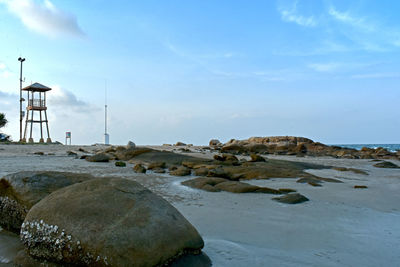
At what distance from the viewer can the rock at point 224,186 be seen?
15.6ft

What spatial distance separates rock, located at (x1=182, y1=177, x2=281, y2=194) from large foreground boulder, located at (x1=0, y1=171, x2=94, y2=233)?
7.94 ft

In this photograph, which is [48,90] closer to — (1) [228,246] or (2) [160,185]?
(2) [160,185]

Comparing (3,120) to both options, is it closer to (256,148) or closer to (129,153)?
(256,148)

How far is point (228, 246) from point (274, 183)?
3603 millimetres

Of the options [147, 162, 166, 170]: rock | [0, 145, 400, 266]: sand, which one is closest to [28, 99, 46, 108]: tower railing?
[147, 162, 166, 170]: rock

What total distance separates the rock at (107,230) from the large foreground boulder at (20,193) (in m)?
0.52

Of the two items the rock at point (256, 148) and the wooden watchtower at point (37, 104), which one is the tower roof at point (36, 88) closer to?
the wooden watchtower at point (37, 104)

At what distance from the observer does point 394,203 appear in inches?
167

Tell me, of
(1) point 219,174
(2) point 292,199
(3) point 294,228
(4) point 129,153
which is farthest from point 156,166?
(3) point 294,228

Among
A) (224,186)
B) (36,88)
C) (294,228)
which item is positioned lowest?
(294,228)

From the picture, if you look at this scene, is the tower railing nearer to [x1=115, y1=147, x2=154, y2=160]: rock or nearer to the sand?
[x1=115, y1=147, x2=154, y2=160]: rock

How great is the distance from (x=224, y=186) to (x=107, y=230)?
3168mm

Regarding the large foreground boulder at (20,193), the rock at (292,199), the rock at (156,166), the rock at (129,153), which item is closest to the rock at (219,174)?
the rock at (156,166)

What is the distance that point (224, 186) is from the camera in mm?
5035
